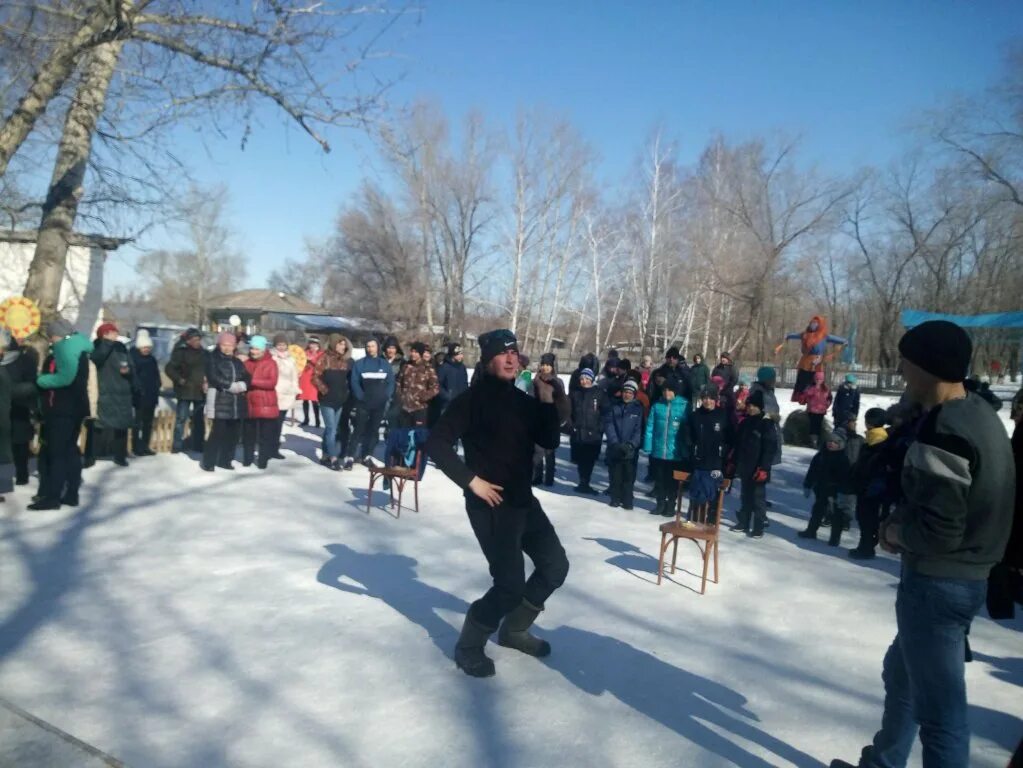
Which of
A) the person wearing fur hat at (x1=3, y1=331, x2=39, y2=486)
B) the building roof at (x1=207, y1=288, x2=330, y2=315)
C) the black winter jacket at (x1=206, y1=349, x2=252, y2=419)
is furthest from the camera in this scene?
the building roof at (x1=207, y1=288, x2=330, y2=315)

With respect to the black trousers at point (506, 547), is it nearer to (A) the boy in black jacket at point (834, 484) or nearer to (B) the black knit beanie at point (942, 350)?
(B) the black knit beanie at point (942, 350)

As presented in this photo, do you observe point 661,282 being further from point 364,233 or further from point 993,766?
point 993,766

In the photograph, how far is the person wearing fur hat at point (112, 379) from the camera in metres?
9.63

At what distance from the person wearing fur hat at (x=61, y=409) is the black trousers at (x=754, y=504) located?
6924mm

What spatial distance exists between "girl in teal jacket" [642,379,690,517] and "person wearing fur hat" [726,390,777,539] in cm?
84

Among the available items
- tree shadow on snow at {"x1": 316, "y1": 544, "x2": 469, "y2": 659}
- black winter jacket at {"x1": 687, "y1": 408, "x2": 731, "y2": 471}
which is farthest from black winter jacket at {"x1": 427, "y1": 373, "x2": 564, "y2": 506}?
black winter jacket at {"x1": 687, "y1": 408, "x2": 731, "y2": 471}

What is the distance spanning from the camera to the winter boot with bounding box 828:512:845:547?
A: 8.13 meters

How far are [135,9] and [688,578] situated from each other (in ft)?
24.1

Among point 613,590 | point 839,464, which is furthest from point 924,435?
point 839,464

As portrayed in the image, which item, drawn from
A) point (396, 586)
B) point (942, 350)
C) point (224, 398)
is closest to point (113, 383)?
point (224, 398)

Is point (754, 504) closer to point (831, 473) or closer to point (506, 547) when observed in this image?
point (831, 473)

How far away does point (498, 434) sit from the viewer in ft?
13.6

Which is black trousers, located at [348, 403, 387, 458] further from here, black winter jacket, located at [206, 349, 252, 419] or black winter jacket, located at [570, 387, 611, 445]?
black winter jacket, located at [570, 387, 611, 445]

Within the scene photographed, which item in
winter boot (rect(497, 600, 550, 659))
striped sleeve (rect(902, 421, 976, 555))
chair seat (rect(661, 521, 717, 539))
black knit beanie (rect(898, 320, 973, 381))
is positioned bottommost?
winter boot (rect(497, 600, 550, 659))
